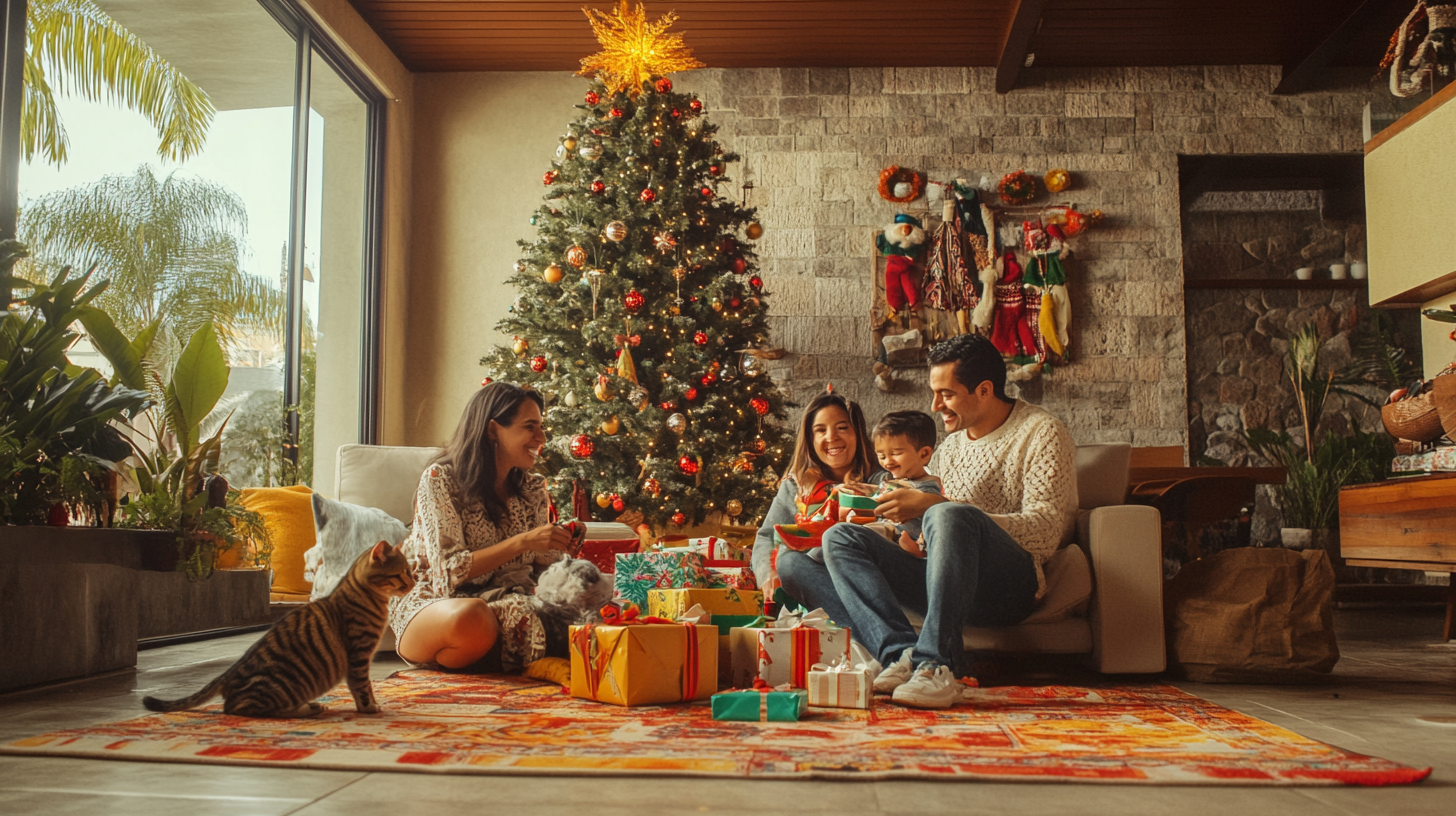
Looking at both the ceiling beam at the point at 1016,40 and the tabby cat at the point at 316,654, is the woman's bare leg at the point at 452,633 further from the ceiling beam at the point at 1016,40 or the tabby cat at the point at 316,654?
the ceiling beam at the point at 1016,40

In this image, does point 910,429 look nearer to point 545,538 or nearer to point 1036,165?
point 545,538

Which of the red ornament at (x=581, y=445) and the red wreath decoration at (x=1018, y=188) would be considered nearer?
the red ornament at (x=581, y=445)

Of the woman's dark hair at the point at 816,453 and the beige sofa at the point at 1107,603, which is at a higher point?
the woman's dark hair at the point at 816,453

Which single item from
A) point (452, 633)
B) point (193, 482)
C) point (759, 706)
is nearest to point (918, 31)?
point (193, 482)

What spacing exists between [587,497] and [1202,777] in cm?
352

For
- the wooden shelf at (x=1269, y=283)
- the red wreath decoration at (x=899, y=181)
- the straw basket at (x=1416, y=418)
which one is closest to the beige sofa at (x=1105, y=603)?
the straw basket at (x=1416, y=418)

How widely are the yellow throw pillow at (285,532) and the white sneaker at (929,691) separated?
3.05m

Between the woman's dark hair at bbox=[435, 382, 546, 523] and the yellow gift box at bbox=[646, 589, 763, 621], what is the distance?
1.69ft

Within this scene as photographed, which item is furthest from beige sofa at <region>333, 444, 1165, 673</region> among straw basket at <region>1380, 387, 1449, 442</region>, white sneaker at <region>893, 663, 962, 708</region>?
straw basket at <region>1380, 387, 1449, 442</region>

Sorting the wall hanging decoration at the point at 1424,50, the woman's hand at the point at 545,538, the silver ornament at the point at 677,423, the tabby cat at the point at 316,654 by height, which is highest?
the wall hanging decoration at the point at 1424,50

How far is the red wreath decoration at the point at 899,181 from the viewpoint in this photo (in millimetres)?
6289

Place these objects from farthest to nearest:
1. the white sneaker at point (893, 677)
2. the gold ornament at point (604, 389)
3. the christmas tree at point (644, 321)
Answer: the christmas tree at point (644, 321) → the gold ornament at point (604, 389) → the white sneaker at point (893, 677)

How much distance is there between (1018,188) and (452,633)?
4.78 meters

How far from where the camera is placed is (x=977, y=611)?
9.03 feet
